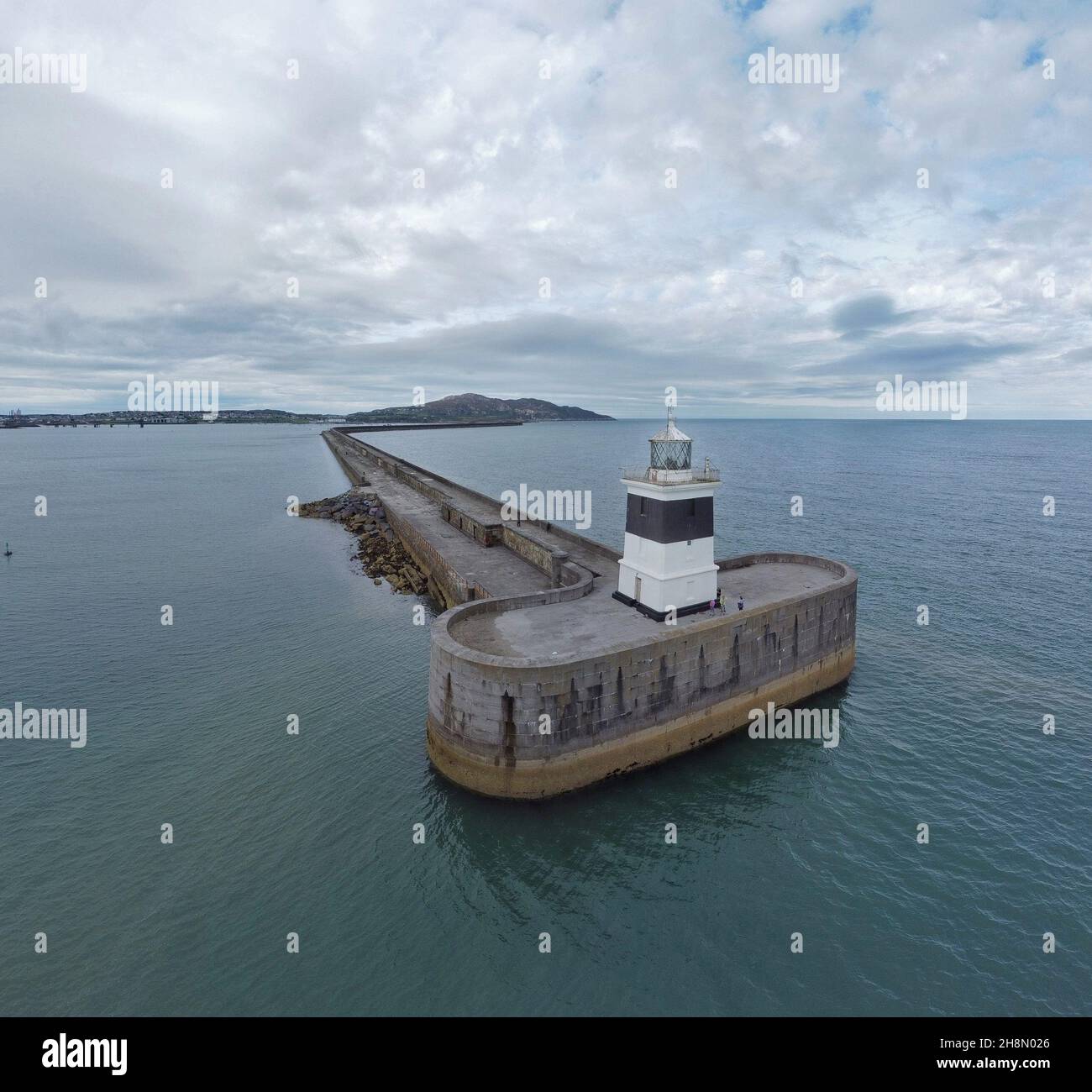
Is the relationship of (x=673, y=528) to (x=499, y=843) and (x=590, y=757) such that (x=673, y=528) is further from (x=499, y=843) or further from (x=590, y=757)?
(x=499, y=843)

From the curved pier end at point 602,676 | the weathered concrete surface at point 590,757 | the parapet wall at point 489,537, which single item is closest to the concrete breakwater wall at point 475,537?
the parapet wall at point 489,537

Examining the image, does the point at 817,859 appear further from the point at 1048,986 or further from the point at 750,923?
the point at 1048,986

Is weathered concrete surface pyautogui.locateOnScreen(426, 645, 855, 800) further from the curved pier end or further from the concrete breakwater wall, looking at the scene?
the concrete breakwater wall

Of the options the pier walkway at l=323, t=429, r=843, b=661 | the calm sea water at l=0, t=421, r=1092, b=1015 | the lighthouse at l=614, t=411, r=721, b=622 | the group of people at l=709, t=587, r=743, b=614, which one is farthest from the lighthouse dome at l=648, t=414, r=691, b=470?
the calm sea water at l=0, t=421, r=1092, b=1015

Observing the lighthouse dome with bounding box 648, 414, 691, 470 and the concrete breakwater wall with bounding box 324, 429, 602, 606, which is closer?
the lighthouse dome with bounding box 648, 414, 691, 470

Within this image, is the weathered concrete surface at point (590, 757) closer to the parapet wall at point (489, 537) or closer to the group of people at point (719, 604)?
the group of people at point (719, 604)

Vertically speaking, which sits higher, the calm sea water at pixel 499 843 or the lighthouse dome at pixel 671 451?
the lighthouse dome at pixel 671 451
